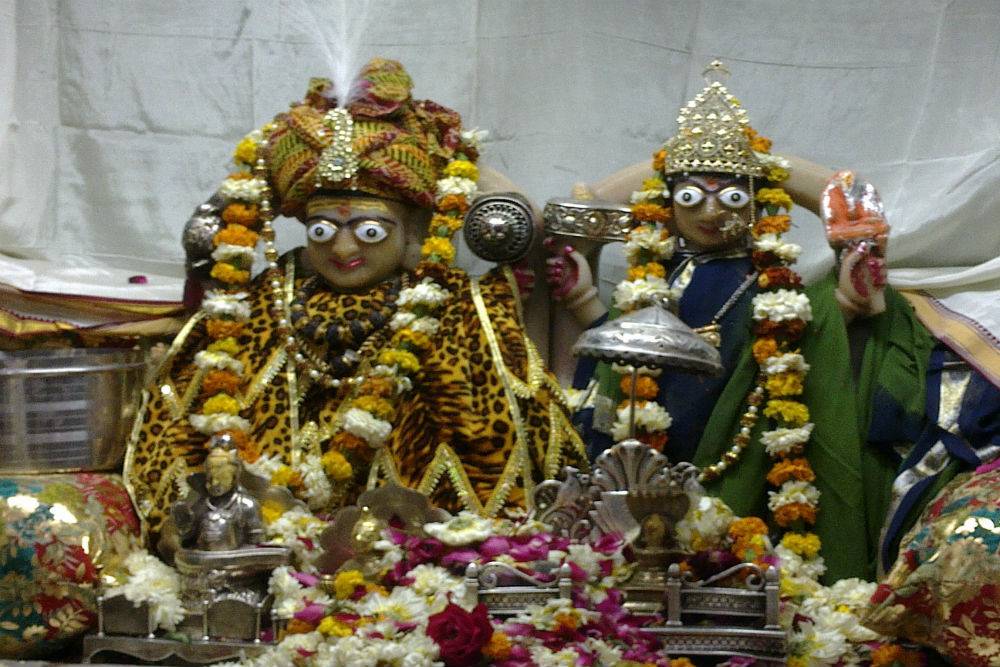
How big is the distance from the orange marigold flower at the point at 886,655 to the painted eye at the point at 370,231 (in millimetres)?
1594

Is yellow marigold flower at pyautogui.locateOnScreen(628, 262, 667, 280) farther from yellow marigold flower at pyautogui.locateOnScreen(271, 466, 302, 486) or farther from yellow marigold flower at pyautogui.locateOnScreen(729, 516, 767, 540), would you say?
yellow marigold flower at pyautogui.locateOnScreen(271, 466, 302, 486)

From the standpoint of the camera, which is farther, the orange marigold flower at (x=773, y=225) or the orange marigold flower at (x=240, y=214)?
the orange marigold flower at (x=240, y=214)

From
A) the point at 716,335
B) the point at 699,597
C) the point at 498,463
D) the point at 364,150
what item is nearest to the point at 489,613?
the point at 699,597

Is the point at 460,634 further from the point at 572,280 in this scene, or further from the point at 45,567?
the point at 572,280

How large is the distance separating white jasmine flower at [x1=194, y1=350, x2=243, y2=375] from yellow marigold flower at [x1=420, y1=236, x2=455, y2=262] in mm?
548

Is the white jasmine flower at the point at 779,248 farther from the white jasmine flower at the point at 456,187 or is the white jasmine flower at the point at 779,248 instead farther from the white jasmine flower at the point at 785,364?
the white jasmine flower at the point at 456,187

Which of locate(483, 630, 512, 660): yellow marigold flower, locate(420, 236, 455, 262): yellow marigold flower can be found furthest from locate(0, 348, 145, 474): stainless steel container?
locate(483, 630, 512, 660): yellow marigold flower

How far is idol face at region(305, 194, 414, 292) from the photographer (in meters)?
4.40

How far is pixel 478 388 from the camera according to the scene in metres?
4.33

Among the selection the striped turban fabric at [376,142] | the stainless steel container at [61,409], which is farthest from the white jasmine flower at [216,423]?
the striped turban fabric at [376,142]

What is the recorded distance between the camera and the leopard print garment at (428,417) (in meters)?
4.30

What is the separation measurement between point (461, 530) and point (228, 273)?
1050 millimetres

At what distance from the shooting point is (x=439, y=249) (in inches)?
173

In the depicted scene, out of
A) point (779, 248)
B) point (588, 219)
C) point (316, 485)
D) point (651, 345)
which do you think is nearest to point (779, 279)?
point (779, 248)
